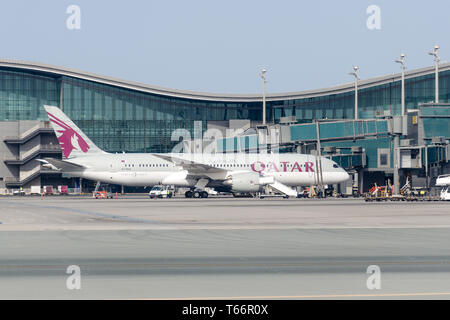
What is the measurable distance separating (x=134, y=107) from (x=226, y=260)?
377 feet

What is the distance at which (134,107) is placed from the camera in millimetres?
131375

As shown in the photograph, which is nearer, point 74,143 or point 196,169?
point 196,169

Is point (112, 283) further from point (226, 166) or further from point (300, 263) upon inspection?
point (226, 166)

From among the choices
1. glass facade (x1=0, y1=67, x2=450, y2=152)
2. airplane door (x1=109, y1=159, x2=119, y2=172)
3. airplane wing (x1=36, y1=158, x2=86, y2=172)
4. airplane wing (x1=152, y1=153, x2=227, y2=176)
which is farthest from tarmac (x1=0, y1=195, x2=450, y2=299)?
glass facade (x1=0, y1=67, x2=450, y2=152)

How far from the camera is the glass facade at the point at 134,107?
127500 mm

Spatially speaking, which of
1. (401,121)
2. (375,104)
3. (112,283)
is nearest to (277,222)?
(112,283)

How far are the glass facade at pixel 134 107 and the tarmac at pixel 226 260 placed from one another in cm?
9687

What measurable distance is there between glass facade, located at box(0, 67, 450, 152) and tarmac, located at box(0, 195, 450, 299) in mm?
96870

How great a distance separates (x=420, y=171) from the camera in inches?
3120

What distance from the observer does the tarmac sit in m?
13.4

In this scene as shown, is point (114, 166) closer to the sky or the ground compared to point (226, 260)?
closer to the sky

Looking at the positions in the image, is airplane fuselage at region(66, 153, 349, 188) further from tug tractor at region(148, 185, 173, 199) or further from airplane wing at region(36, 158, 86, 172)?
tug tractor at region(148, 185, 173, 199)

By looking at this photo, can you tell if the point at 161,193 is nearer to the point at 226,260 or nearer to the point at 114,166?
the point at 114,166

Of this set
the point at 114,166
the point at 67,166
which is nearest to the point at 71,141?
the point at 67,166
